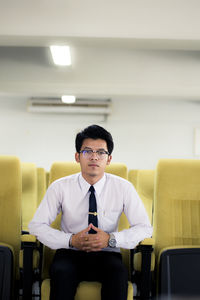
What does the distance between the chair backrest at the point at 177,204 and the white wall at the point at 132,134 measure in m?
5.04

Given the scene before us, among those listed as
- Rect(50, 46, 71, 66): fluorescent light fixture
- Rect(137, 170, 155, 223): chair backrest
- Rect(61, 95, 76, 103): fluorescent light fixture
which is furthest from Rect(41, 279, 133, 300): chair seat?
Rect(61, 95, 76, 103): fluorescent light fixture

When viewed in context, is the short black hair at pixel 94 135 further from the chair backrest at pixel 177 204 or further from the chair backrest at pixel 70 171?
the chair backrest at pixel 177 204

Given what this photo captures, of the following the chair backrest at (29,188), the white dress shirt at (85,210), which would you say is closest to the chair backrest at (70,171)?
the white dress shirt at (85,210)

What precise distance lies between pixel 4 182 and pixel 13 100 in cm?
549

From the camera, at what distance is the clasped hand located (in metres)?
1.54

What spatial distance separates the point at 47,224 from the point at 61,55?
2954mm

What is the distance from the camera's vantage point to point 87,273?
150 centimetres

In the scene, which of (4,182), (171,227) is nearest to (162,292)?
(171,227)

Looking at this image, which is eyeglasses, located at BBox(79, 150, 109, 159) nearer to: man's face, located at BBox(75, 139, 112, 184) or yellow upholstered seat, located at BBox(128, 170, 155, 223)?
man's face, located at BBox(75, 139, 112, 184)

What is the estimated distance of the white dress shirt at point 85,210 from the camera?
63.9 inches

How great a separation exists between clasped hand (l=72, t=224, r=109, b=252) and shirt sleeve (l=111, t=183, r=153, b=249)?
3.1 inches

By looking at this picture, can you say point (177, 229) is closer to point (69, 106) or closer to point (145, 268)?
point (145, 268)

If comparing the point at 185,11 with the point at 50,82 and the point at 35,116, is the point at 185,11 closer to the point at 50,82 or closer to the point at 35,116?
the point at 50,82

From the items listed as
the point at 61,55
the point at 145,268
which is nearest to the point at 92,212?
the point at 145,268
